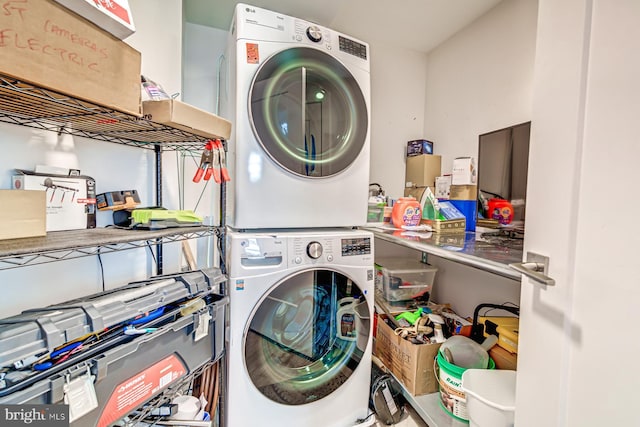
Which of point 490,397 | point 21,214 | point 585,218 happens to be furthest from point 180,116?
point 490,397

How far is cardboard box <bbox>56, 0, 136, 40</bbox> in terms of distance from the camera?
600 millimetres

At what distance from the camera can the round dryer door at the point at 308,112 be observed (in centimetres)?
119

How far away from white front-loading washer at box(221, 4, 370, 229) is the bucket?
78 centimetres

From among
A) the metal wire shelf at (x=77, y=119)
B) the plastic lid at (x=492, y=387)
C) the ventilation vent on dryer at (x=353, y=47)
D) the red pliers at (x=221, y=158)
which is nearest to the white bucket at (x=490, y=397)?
the plastic lid at (x=492, y=387)

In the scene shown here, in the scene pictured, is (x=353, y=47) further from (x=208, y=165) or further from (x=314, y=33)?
(x=208, y=165)

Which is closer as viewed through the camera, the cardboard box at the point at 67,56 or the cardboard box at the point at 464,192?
the cardboard box at the point at 67,56

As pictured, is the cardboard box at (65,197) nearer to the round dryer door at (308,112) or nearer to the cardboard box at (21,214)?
the cardboard box at (21,214)

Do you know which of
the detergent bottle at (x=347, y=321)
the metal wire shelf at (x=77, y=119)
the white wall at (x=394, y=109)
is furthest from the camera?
the white wall at (x=394, y=109)

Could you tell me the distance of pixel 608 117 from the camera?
54cm

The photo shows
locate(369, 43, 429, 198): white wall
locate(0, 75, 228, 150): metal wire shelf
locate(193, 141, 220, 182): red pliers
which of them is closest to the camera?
locate(0, 75, 228, 150): metal wire shelf

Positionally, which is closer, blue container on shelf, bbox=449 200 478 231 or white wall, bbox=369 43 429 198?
blue container on shelf, bbox=449 200 478 231

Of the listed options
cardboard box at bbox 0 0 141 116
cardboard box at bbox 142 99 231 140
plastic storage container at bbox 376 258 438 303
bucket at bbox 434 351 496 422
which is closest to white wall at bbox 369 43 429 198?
plastic storage container at bbox 376 258 438 303

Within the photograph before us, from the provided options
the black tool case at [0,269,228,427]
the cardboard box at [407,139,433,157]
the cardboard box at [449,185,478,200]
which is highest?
the cardboard box at [407,139,433,157]

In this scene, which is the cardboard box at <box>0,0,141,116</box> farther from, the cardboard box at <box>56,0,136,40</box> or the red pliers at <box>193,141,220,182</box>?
the red pliers at <box>193,141,220,182</box>
